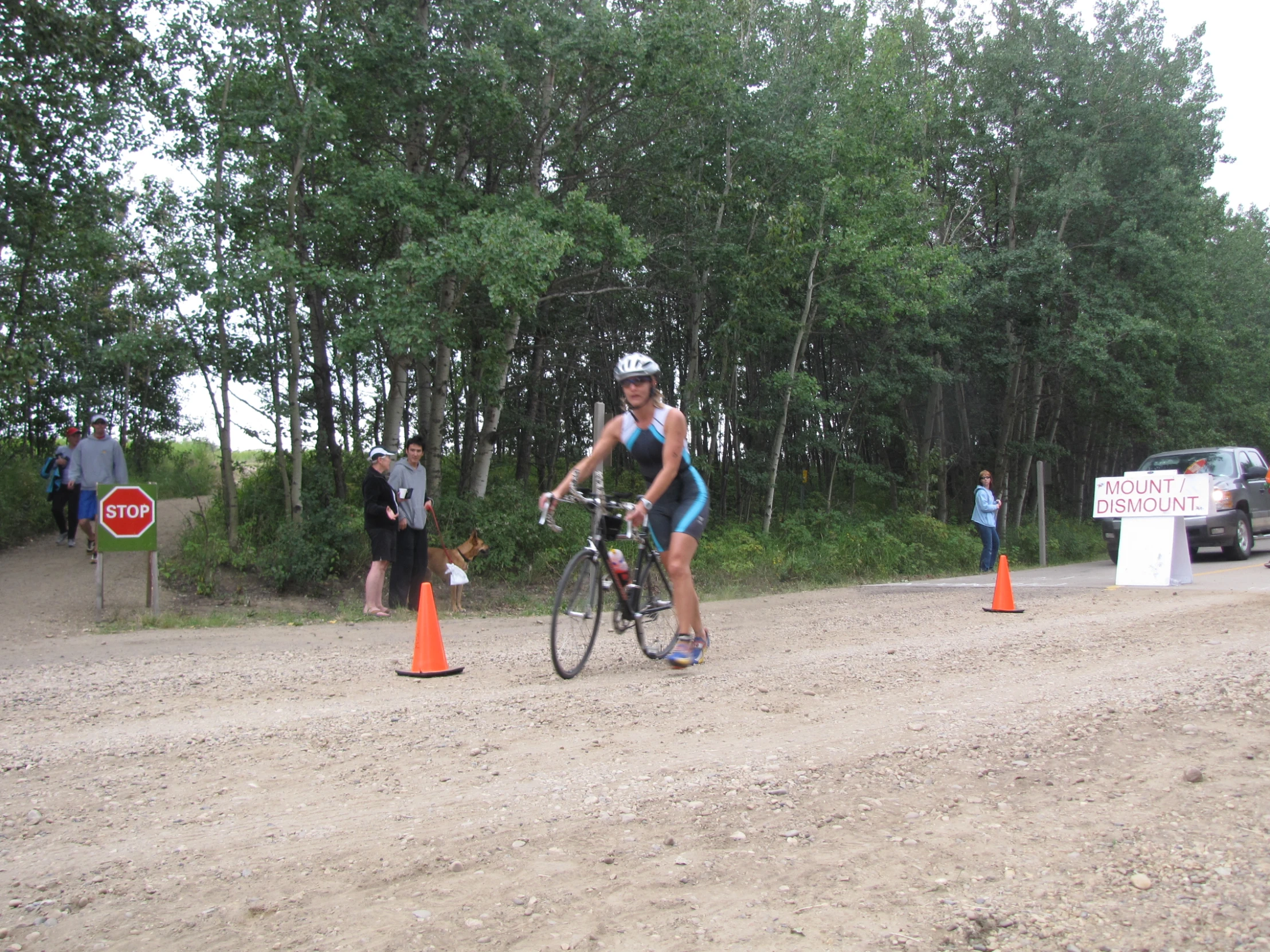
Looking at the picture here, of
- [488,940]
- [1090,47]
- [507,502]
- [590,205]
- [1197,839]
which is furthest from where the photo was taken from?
[1090,47]

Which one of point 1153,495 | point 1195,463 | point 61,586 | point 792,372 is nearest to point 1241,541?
point 1195,463

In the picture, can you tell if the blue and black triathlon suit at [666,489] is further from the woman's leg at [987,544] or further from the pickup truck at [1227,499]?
the woman's leg at [987,544]

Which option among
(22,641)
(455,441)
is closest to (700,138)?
(455,441)

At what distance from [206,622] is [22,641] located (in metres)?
1.83

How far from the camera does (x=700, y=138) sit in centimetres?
2044

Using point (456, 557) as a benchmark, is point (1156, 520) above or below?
above

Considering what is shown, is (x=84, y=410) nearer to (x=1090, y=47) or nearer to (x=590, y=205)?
(x=590, y=205)

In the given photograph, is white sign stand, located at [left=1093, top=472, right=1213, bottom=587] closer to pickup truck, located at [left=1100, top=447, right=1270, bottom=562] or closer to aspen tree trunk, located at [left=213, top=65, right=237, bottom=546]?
pickup truck, located at [left=1100, top=447, right=1270, bottom=562]

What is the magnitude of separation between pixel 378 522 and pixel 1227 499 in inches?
621

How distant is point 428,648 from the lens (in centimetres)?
706

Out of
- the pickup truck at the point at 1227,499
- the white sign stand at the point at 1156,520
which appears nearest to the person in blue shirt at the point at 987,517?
the pickup truck at the point at 1227,499

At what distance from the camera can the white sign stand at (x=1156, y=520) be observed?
13406 mm

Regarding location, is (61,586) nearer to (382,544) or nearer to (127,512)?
(127,512)

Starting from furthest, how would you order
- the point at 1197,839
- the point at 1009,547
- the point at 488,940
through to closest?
the point at 1009,547 → the point at 1197,839 → the point at 488,940
